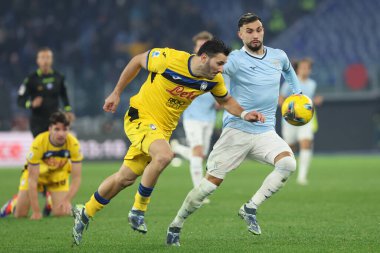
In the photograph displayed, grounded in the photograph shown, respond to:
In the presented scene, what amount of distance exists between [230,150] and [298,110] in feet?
2.51

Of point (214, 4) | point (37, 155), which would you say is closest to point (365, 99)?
point (214, 4)

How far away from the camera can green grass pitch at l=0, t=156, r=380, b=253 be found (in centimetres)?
745

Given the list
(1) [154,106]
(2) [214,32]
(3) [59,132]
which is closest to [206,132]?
(3) [59,132]

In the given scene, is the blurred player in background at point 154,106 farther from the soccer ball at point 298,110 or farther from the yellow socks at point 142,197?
the soccer ball at point 298,110

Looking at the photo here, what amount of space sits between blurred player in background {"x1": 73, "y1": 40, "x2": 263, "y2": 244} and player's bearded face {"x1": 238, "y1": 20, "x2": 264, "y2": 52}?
857mm

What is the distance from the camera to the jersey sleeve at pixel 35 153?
399 inches

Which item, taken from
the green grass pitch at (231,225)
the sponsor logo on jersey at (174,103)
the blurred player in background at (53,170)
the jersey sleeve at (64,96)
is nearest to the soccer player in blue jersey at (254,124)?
the green grass pitch at (231,225)

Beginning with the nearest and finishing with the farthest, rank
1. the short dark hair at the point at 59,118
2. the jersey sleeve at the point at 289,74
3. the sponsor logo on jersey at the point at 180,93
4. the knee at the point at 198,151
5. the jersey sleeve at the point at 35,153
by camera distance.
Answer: the sponsor logo on jersey at the point at 180,93 < the jersey sleeve at the point at 289,74 < the short dark hair at the point at 59,118 < the jersey sleeve at the point at 35,153 < the knee at the point at 198,151

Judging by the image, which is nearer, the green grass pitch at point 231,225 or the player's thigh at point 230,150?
the green grass pitch at point 231,225

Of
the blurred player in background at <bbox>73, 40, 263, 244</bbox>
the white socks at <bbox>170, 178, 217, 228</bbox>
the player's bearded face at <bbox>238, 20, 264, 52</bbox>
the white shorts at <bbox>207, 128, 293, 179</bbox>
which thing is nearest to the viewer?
the blurred player in background at <bbox>73, 40, 263, 244</bbox>

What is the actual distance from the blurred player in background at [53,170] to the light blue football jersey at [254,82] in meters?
2.51

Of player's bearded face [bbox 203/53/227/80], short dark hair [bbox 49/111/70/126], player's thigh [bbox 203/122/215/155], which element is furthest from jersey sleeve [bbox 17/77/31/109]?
player's bearded face [bbox 203/53/227/80]

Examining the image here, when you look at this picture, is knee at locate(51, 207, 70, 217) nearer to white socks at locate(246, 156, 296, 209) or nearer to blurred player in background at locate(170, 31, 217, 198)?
blurred player in background at locate(170, 31, 217, 198)

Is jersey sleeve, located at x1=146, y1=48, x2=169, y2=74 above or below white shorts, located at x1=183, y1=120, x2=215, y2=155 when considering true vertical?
above
